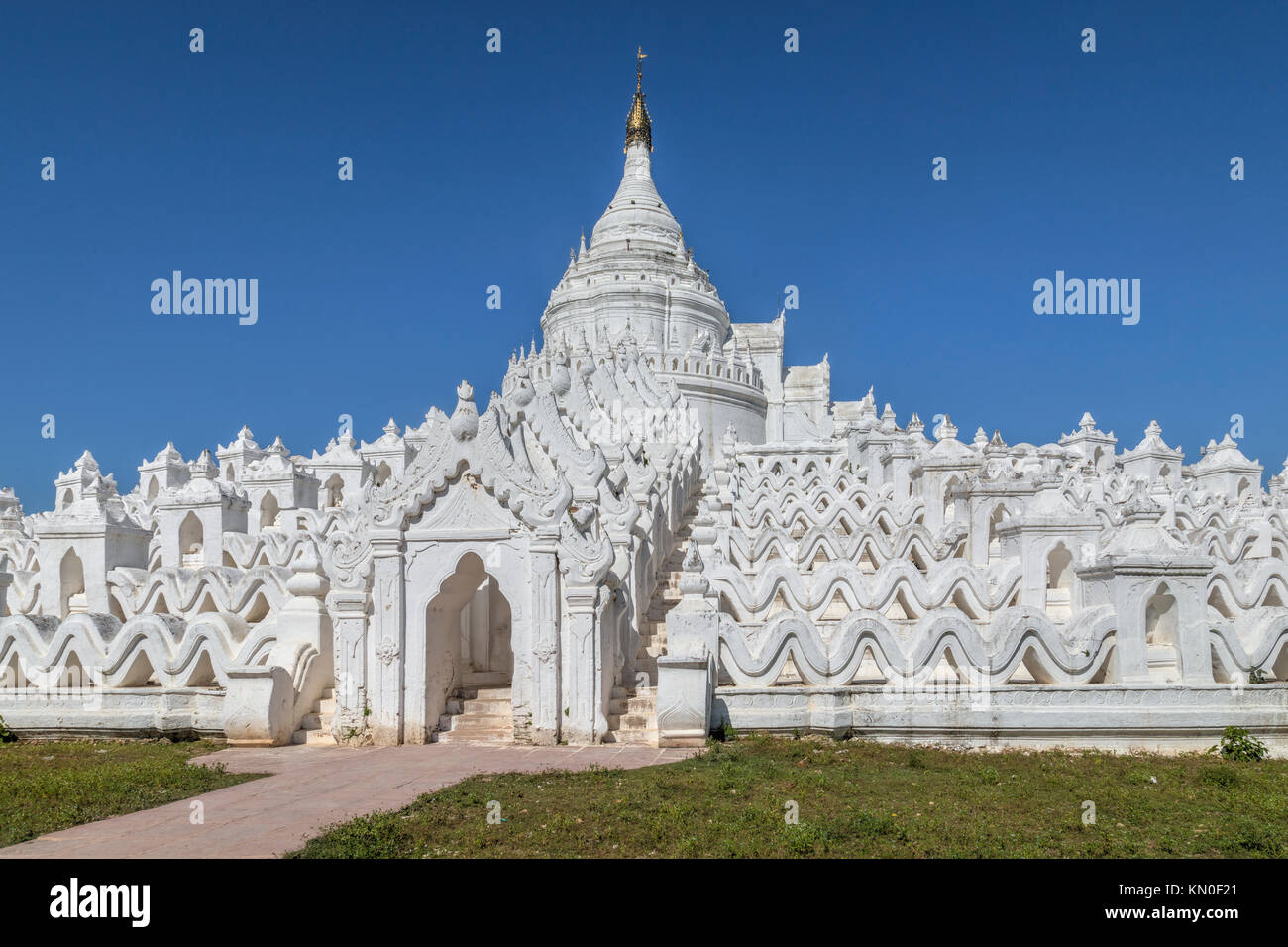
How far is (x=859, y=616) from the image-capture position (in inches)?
440

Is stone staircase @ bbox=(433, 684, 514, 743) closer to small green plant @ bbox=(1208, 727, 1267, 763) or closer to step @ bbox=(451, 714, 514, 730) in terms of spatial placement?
step @ bbox=(451, 714, 514, 730)

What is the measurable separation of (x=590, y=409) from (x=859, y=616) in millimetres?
17596

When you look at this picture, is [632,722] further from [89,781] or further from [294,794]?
[89,781]

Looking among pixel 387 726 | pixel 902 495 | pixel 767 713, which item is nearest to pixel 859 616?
pixel 767 713

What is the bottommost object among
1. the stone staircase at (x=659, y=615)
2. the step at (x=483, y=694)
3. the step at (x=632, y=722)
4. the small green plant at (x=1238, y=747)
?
the small green plant at (x=1238, y=747)

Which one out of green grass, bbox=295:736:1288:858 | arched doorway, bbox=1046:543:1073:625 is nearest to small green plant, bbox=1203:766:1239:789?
green grass, bbox=295:736:1288:858

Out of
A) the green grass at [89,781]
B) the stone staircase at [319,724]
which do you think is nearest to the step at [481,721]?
the stone staircase at [319,724]

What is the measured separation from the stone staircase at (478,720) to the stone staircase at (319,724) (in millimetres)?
1287

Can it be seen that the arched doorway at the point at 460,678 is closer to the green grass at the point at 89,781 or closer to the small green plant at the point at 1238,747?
the green grass at the point at 89,781

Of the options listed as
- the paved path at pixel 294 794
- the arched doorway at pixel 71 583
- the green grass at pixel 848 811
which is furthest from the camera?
the arched doorway at pixel 71 583

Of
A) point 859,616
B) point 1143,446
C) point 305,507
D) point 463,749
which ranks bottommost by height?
point 463,749

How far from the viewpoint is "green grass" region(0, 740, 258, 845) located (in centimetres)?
714

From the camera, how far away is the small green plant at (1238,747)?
1032 cm
